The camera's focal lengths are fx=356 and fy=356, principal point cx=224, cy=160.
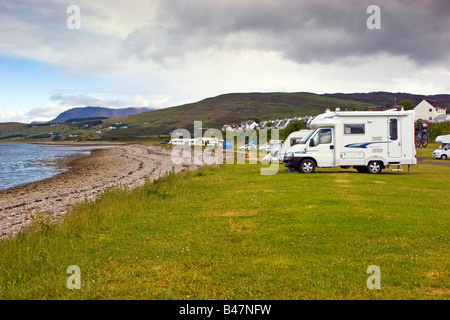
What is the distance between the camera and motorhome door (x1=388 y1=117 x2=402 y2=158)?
62.4 ft

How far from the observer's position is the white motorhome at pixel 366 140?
1902 centimetres

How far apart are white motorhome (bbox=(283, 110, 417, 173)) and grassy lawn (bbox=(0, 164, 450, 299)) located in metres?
7.17

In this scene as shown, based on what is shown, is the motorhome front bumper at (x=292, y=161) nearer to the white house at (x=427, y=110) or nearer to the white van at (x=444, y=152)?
the white van at (x=444, y=152)

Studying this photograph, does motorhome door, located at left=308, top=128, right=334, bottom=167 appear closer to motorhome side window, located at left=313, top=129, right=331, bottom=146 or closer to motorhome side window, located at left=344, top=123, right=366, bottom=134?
motorhome side window, located at left=313, top=129, right=331, bottom=146

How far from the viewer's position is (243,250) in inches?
267

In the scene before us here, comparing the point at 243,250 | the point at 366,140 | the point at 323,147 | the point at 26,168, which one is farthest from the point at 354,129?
the point at 26,168

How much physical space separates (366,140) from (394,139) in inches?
58.3

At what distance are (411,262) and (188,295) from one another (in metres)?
3.80

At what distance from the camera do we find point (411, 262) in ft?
19.7

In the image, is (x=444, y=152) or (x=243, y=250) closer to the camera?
(x=243, y=250)

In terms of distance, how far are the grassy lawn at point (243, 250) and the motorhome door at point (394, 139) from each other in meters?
7.26

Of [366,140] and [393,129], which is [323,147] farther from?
[393,129]
